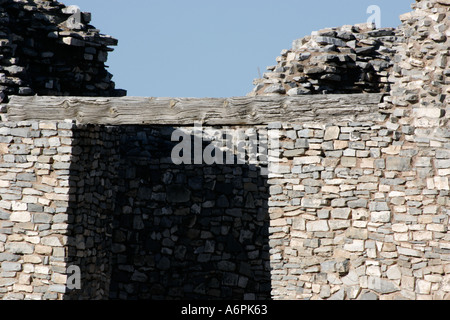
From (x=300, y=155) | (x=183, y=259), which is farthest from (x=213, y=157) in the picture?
(x=300, y=155)

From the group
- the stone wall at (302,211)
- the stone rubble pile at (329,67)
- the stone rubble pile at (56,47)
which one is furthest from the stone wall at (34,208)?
the stone rubble pile at (329,67)

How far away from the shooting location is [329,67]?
556 inches

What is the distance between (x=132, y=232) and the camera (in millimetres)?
14742

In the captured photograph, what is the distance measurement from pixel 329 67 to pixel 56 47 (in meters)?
4.71

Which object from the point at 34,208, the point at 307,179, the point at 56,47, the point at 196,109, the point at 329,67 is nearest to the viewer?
the point at 307,179

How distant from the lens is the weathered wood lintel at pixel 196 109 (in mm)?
10961

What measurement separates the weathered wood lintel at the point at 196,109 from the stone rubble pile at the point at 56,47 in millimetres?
1371

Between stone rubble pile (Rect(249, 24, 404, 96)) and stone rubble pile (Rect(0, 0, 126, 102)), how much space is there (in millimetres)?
2900

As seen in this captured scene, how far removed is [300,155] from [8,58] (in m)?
5.04

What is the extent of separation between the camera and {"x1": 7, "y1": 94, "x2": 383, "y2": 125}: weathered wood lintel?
11.0m

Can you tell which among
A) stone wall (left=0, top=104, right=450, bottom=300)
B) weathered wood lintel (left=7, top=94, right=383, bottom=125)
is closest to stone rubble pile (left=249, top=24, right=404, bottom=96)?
weathered wood lintel (left=7, top=94, right=383, bottom=125)

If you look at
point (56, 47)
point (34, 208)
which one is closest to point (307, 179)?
point (34, 208)

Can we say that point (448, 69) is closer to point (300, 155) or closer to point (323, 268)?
point (300, 155)

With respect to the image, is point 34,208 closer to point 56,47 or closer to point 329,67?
point 56,47
